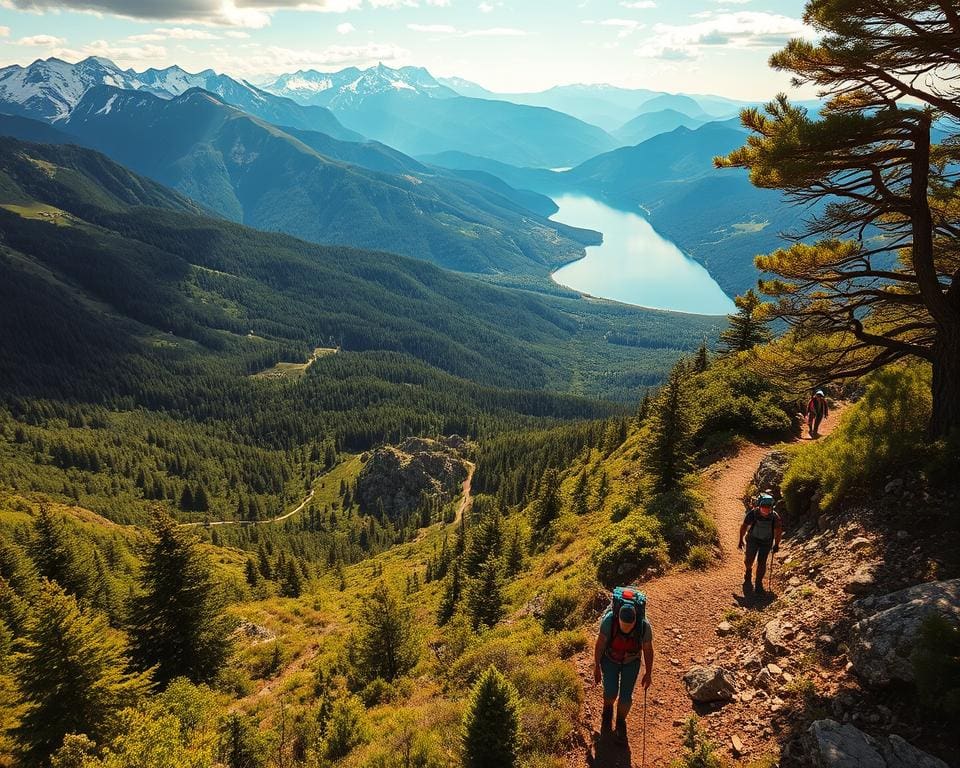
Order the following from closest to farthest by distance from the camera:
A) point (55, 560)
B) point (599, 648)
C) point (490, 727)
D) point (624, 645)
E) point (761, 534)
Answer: point (490, 727), point (624, 645), point (599, 648), point (761, 534), point (55, 560)

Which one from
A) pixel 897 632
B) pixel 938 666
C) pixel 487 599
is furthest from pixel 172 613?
pixel 938 666

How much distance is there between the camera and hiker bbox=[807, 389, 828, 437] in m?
29.0

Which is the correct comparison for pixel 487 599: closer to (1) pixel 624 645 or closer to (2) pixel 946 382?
(1) pixel 624 645

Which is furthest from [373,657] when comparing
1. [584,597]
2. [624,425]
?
[624,425]

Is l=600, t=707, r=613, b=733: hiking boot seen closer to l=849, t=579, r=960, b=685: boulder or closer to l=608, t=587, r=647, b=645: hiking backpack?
l=608, t=587, r=647, b=645: hiking backpack

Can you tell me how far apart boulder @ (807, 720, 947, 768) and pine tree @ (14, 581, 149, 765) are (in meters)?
21.5

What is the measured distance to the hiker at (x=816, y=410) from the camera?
28961mm

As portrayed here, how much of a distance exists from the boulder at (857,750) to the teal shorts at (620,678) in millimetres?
3373

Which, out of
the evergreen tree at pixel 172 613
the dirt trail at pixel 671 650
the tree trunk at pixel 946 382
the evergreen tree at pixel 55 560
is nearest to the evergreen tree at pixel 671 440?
the dirt trail at pixel 671 650

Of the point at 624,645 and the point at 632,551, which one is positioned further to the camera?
the point at 632,551

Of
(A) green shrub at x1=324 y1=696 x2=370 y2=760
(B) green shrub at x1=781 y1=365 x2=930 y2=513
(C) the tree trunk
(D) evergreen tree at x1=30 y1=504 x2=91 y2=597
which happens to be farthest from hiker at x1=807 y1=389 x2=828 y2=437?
(D) evergreen tree at x1=30 y1=504 x2=91 y2=597

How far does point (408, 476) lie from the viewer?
554ft

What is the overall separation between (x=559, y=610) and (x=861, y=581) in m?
9.69

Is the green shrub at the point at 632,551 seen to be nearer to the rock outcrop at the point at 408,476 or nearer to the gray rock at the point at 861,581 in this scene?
the gray rock at the point at 861,581
